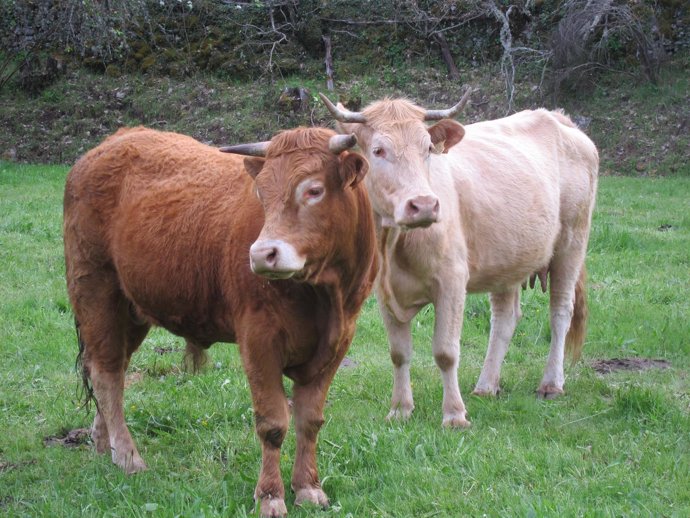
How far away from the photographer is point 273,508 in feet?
13.9

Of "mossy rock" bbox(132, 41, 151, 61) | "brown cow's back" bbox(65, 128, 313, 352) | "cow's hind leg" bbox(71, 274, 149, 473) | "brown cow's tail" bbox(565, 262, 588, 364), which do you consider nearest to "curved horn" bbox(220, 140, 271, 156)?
"brown cow's back" bbox(65, 128, 313, 352)

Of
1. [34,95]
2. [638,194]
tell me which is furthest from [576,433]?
[34,95]

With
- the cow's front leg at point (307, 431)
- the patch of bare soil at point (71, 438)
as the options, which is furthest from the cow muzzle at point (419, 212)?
the patch of bare soil at point (71, 438)

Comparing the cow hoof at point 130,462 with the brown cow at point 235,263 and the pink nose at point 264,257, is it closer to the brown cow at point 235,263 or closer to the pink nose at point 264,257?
the brown cow at point 235,263

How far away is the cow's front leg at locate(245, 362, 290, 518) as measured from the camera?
4.24 m

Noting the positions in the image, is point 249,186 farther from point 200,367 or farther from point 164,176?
point 200,367

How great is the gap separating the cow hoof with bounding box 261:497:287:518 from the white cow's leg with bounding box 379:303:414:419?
183 cm

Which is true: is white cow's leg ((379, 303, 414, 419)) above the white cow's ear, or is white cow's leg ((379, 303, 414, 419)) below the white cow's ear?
below

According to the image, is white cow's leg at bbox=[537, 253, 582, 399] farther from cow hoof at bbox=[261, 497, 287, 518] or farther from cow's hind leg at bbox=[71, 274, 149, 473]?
cow's hind leg at bbox=[71, 274, 149, 473]

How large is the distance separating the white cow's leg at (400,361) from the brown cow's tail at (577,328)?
1712mm

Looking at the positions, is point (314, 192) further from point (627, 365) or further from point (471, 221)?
point (627, 365)

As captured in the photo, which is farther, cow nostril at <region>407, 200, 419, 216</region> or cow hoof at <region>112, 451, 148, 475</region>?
cow hoof at <region>112, 451, 148, 475</region>

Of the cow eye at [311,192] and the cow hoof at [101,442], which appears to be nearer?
the cow eye at [311,192]

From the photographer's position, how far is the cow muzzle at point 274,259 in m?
3.71
